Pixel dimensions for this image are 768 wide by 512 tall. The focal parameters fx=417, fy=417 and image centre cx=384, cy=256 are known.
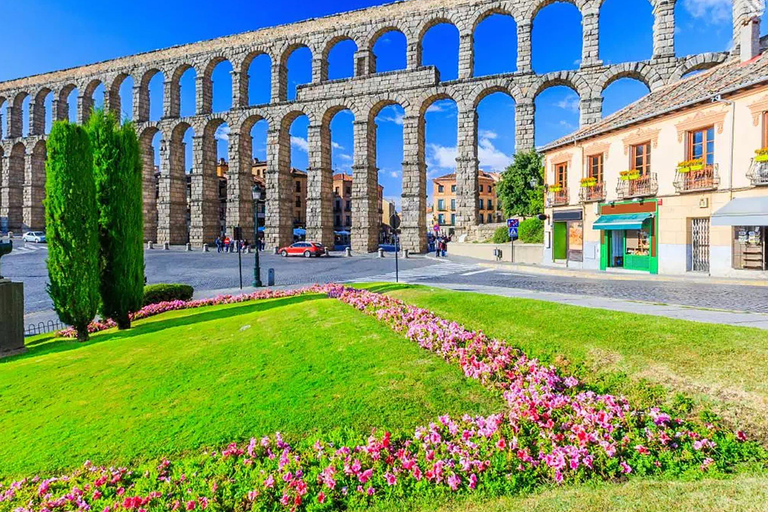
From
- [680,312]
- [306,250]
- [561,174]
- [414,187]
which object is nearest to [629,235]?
[561,174]

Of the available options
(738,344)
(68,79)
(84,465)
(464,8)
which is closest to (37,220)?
(68,79)

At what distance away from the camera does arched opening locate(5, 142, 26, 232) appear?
189ft

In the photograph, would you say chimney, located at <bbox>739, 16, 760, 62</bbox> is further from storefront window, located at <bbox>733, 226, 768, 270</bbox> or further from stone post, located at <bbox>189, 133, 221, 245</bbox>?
stone post, located at <bbox>189, 133, 221, 245</bbox>

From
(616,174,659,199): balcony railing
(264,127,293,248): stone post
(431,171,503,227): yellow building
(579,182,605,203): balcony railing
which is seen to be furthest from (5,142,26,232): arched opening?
(616,174,659,199): balcony railing

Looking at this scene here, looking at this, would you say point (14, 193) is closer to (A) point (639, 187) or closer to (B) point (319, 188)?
(B) point (319, 188)

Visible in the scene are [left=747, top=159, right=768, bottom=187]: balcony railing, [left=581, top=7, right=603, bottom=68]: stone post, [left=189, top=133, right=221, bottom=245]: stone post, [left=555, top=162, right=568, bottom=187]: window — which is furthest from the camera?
[left=189, top=133, right=221, bottom=245]: stone post

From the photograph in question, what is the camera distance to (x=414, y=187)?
3734 centimetres

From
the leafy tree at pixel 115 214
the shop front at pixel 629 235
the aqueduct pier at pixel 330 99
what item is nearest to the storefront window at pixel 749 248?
the shop front at pixel 629 235

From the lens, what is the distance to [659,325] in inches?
226

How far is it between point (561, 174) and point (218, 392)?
23523 mm

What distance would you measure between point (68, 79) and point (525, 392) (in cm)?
6762

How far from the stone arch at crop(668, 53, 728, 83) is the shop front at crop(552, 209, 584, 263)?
16498mm

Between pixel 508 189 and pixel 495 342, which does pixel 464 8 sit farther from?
pixel 495 342

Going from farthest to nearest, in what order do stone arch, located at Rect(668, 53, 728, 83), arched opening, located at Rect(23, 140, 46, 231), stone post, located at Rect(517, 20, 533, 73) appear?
arched opening, located at Rect(23, 140, 46, 231)
stone post, located at Rect(517, 20, 533, 73)
stone arch, located at Rect(668, 53, 728, 83)
